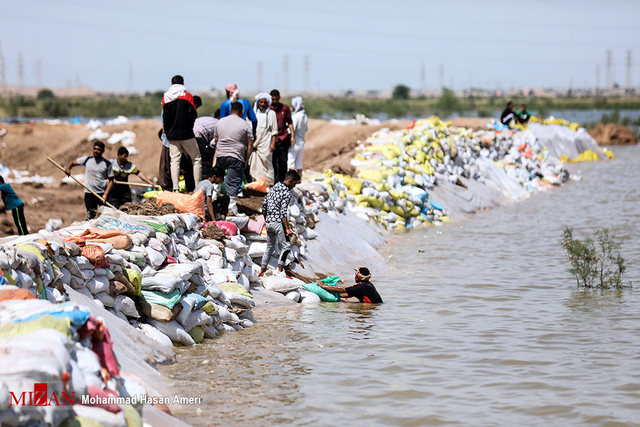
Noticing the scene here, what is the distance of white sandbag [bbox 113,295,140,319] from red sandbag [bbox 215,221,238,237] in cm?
215

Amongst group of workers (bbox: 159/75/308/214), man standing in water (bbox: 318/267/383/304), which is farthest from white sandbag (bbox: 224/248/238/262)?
man standing in water (bbox: 318/267/383/304)

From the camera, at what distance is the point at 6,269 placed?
3906 millimetres

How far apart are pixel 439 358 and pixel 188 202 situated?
3.32 metres

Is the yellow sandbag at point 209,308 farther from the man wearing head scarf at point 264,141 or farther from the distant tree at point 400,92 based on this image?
the distant tree at point 400,92

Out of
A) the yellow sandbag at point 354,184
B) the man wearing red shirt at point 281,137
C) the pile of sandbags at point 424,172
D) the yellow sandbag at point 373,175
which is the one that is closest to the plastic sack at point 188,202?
the man wearing red shirt at point 281,137

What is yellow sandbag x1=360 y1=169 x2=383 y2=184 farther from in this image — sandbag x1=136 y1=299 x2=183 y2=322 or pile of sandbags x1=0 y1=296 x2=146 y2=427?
pile of sandbags x1=0 y1=296 x2=146 y2=427

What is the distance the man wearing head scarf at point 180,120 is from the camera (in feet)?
26.0

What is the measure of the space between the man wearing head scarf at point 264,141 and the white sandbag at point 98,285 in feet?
14.6

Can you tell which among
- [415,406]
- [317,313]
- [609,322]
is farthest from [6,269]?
[609,322]

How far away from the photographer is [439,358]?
550 centimetres

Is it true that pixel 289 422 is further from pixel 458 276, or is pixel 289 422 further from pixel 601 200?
pixel 601 200

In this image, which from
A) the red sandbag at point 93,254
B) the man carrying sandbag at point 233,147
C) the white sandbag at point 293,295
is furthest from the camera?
the man carrying sandbag at point 233,147

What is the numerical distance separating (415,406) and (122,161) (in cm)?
509

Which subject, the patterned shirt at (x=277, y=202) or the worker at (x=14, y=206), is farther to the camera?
the patterned shirt at (x=277, y=202)
